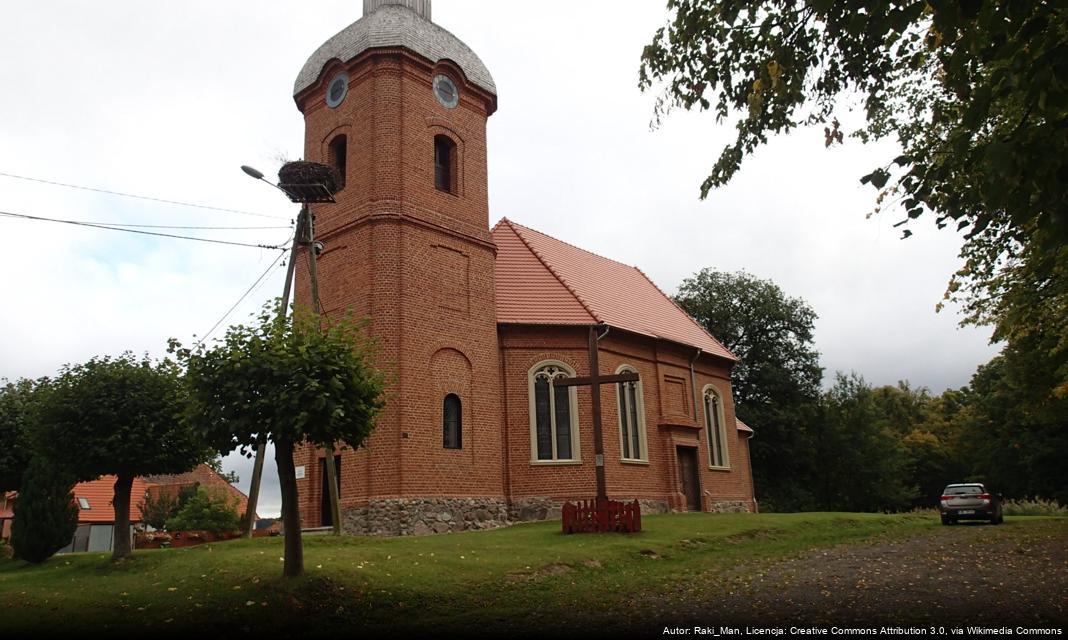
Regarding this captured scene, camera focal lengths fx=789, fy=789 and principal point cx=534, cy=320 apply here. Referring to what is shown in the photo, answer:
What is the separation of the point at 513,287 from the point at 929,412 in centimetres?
4824

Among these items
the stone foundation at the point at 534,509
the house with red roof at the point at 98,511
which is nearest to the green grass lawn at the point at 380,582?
the stone foundation at the point at 534,509

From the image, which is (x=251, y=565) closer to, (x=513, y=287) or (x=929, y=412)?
(x=513, y=287)

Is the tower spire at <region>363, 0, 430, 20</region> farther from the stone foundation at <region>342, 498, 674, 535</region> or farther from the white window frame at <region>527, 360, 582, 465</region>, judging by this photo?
the stone foundation at <region>342, 498, 674, 535</region>

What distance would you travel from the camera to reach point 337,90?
77.1ft

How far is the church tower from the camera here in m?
19.8

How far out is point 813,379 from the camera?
42.9 metres

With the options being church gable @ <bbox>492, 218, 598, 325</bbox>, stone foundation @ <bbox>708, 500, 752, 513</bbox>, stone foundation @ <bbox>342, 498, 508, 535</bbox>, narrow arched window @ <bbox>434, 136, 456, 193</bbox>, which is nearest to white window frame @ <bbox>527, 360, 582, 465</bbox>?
church gable @ <bbox>492, 218, 598, 325</bbox>

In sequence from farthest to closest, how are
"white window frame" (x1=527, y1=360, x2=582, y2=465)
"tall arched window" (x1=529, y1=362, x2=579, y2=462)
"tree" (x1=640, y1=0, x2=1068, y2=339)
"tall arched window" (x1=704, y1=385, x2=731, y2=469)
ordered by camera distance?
"tall arched window" (x1=704, y1=385, x2=731, y2=469), "tall arched window" (x1=529, y1=362, x2=579, y2=462), "white window frame" (x1=527, y1=360, x2=582, y2=465), "tree" (x1=640, y1=0, x2=1068, y2=339)

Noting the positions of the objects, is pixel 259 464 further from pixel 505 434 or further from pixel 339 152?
pixel 339 152

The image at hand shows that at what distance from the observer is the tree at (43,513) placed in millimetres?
17188

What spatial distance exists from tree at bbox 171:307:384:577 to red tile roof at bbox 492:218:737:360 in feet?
38.4

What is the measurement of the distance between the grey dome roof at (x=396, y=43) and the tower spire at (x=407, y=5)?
381mm

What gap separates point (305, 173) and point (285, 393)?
9.53m

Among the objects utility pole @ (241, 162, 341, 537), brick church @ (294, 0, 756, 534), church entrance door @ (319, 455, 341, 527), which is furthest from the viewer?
church entrance door @ (319, 455, 341, 527)
